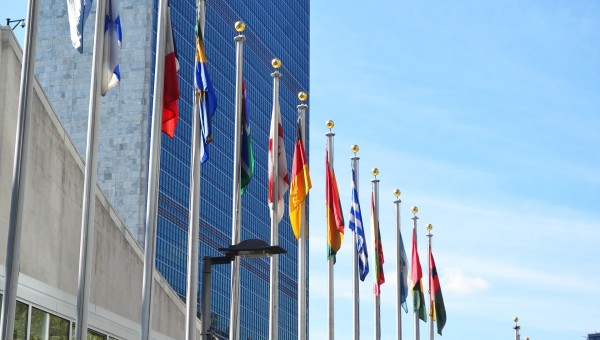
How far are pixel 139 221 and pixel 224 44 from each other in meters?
31.9

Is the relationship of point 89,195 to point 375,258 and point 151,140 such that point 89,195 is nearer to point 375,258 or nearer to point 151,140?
point 151,140

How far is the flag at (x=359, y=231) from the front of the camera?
139ft

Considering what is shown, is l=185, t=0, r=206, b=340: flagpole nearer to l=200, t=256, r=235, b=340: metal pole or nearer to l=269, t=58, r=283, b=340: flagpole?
l=269, t=58, r=283, b=340: flagpole

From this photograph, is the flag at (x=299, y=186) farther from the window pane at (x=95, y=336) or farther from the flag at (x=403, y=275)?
the flag at (x=403, y=275)

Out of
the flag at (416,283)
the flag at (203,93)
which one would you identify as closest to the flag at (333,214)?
the flag at (416,283)

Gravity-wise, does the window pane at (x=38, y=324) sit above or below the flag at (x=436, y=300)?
below

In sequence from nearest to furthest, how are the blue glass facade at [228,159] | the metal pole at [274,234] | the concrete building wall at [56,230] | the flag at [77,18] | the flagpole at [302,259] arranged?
the flag at [77,18], the concrete building wall at [56,230], the metal pole at [274,234], the flagpole at [302,259], the blue glass facade at [228,159]

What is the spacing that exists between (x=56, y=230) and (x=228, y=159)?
4548 inches

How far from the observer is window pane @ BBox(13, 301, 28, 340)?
30.1 metres

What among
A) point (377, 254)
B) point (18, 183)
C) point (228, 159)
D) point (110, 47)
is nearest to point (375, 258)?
point (377, 254)

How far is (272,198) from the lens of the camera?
121 ft

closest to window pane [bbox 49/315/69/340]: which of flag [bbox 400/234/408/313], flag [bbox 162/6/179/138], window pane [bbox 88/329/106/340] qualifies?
window pane [bbox 88/329/106/340]

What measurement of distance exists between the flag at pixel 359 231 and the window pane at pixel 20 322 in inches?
590

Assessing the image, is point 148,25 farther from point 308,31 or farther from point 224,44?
point 308,31
